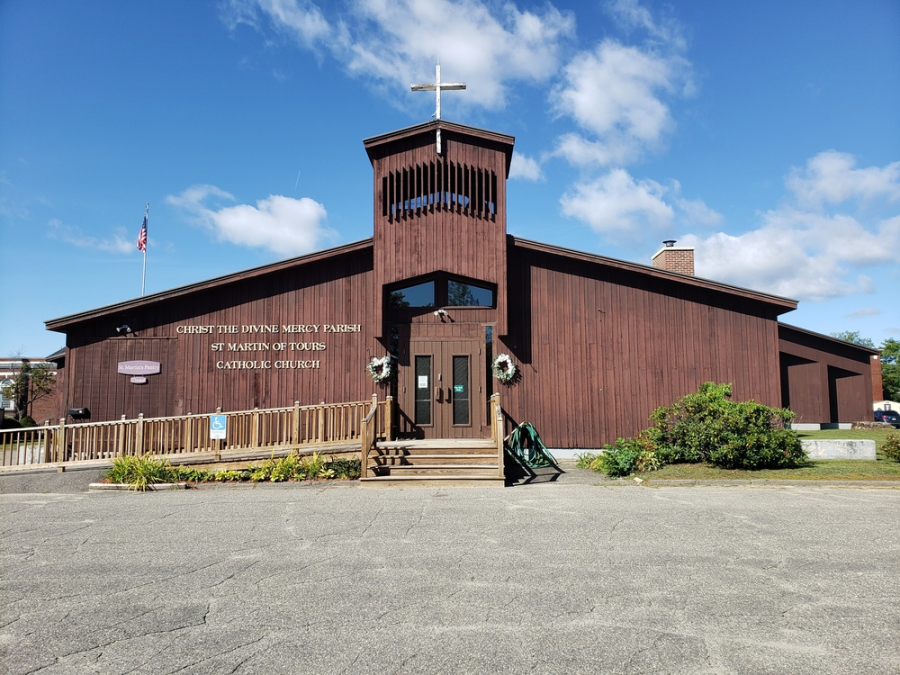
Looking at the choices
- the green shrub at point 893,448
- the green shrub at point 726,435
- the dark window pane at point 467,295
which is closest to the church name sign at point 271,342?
the dark window pane at point 467,295

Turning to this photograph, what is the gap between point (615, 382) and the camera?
13883mm

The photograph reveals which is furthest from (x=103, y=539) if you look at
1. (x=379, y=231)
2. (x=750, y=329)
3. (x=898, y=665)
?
(x=750, y=329)

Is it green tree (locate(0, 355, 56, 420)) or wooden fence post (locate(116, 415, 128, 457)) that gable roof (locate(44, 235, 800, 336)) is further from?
green tree (locate(0, 355, 56, 420))

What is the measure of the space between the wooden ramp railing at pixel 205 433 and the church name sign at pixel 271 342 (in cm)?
128

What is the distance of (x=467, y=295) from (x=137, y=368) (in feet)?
26.5

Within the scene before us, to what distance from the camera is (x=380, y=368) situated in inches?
→ 544

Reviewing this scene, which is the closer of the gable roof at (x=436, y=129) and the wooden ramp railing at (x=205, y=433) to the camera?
the wooden ramp railing at (x=205, y=433)

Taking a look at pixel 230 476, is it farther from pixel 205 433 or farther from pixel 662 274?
pixel 662 274

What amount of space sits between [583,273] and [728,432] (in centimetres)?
501

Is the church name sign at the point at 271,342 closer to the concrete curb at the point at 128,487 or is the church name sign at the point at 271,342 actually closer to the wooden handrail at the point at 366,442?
the wooden handrail at the point at 366,442

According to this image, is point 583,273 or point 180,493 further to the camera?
point 583,273

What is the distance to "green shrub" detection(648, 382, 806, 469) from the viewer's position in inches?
434

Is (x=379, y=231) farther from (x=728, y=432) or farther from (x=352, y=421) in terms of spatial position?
(x=728, y=432)

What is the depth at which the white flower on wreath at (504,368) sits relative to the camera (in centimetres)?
Result: 1374
